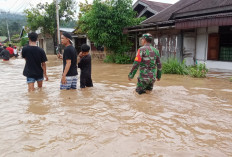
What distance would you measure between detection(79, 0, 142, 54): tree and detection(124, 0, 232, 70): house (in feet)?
8.00

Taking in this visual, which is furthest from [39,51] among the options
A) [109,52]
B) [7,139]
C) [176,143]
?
[109,52]

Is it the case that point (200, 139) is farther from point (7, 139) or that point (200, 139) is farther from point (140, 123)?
point (7, 139)

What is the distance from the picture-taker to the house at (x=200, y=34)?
8.94 meters

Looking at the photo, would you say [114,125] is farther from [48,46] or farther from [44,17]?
[48,46]

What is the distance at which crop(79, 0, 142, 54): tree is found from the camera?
13.8 m

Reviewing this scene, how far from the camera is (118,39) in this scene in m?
14.7

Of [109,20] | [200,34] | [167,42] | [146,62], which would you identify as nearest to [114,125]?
[146,62]

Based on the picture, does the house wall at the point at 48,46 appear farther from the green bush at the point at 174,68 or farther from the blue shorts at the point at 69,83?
the blue shorts at the point at 69,83

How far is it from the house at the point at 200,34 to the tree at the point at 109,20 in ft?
8.00

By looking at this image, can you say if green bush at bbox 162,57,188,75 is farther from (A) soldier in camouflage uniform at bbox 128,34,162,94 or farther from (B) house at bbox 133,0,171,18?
(B) house at bbox 133,0,171,18

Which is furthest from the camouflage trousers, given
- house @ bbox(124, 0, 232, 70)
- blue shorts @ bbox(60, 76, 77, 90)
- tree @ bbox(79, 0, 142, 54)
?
tree @ bbox(79, 0, 142, 54)

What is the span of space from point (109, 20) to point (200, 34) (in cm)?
602

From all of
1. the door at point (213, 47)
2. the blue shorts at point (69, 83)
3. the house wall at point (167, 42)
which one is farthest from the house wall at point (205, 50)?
the blue shorts at point (69, 83)

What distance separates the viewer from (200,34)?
10.6 meters
